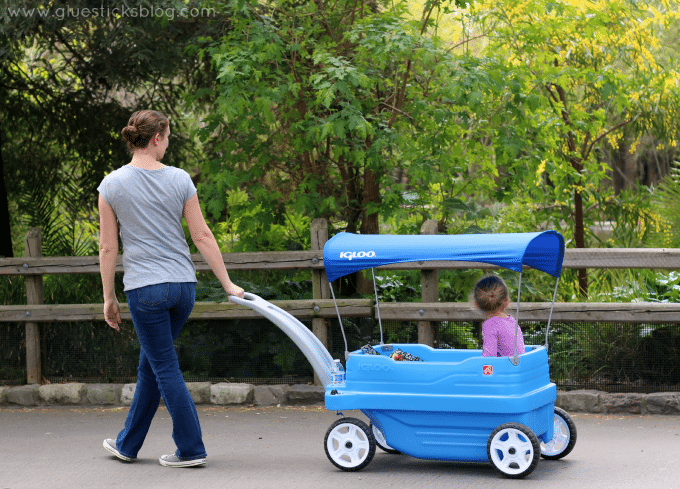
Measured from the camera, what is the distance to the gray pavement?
4.85 m

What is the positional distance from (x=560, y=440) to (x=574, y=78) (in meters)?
4.30

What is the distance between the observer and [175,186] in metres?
5.04

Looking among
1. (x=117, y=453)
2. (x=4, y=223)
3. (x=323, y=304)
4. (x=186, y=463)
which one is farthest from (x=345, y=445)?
(x=4, y=223)

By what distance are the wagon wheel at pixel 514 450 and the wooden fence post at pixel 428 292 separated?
2.48 meters

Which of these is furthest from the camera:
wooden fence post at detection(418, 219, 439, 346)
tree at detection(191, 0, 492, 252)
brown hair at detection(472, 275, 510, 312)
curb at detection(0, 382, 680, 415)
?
wooden fence post at detection(418, 219, 439, 346)

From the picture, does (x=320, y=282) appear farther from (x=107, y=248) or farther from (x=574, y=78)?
(x=574, y=78)

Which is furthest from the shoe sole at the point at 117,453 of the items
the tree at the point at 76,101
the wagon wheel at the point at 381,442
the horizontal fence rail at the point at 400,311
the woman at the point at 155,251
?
the tree at the point at 76,101

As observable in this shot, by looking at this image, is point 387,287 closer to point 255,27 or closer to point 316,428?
point 316,428

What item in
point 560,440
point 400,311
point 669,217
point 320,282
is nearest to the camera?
point 560,440

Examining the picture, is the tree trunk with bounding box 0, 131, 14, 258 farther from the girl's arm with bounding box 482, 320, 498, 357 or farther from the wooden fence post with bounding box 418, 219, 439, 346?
the girl's arm with bounding box 482, 320, 498, 357

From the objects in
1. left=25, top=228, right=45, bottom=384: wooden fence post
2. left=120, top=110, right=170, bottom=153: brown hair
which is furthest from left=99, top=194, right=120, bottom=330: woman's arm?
left=25, top=228, right=45, bottom=384: wooden fence post

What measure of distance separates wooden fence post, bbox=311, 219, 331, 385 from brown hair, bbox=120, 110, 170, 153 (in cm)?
269

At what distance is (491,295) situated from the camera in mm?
5074

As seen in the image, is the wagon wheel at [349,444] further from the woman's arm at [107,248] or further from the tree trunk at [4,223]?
the tree trunk at [4,223]
